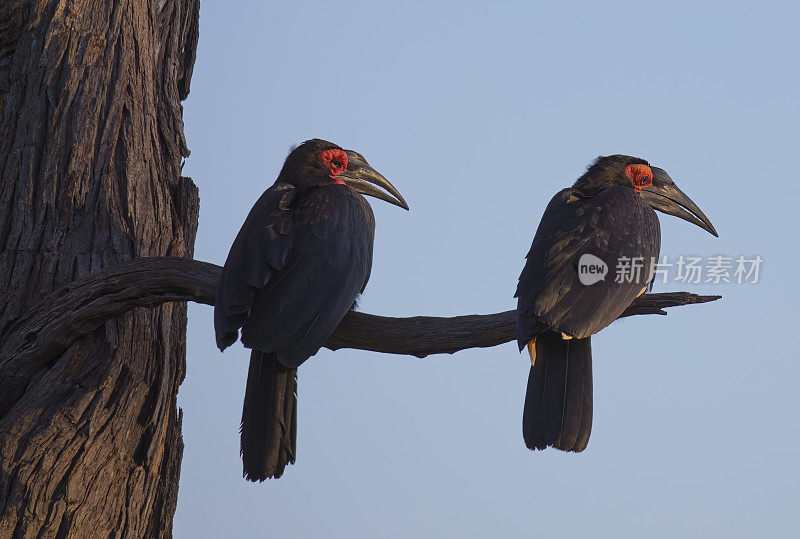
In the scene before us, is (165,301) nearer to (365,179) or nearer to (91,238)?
(91,238)

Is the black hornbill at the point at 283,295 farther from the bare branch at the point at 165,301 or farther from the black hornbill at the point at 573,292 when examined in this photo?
the black hornbill at the point at 573,292

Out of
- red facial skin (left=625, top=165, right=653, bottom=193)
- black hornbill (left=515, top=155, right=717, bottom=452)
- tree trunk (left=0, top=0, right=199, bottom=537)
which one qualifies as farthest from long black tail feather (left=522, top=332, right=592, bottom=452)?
tree trunk (left=0, top=0, right=199, bottom=537)

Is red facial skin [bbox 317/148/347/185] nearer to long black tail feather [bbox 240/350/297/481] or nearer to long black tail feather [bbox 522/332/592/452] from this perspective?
long black tail feather [bbox 240/350/297/481]

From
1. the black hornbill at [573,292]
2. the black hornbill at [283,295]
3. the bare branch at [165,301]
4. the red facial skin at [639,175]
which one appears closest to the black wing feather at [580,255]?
the black hornbill at [573,292]

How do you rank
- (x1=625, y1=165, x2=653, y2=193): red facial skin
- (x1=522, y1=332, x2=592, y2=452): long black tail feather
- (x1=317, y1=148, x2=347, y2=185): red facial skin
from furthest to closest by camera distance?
(x1=625, y1=165, x2=653, y2=193): red facial skin
(x1=317, y1=148, x2=347, y2=185): red facial skin
(x1=522, y1=332, x2=592, y2=452): long black tail feather

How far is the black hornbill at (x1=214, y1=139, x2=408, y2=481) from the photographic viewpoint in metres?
3.97

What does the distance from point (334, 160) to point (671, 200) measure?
2060 millimetres

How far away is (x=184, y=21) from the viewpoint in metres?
5.50

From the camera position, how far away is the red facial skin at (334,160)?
5.11 m

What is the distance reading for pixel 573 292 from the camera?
14.1ft

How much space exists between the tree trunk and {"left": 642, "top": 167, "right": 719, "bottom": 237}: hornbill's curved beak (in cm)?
269

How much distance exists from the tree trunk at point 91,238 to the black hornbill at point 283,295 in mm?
693

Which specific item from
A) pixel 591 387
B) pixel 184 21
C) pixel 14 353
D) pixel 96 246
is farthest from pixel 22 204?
pixel 591 387

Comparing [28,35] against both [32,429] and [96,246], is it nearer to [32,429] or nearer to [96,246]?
[96,246]
